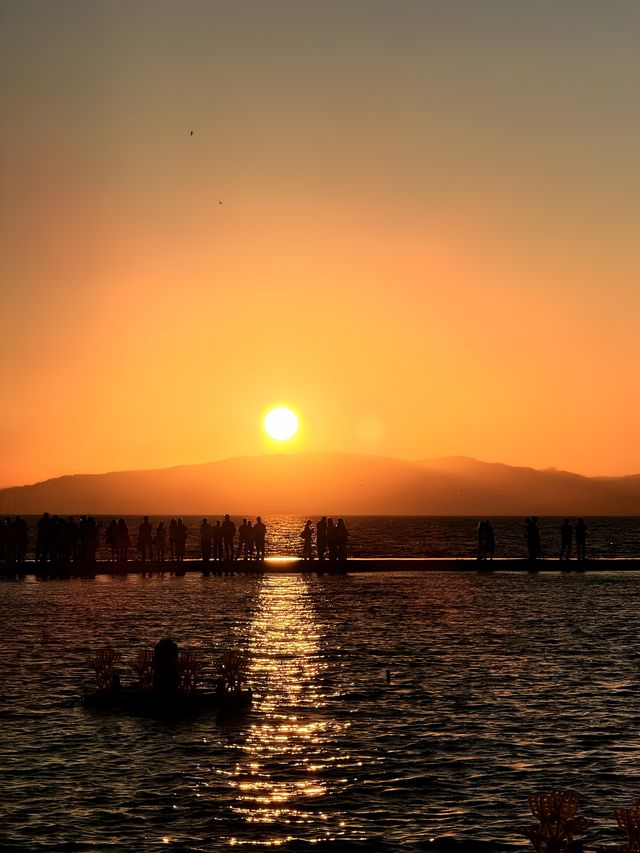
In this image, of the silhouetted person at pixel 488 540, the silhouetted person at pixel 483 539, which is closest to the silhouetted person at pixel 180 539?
the silhouetted person at pixel 483 539

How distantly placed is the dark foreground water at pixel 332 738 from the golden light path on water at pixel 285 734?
0.05 m

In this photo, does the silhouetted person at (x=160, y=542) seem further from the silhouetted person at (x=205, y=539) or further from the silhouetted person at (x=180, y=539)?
the silhouetted person at (x=205, y=539)

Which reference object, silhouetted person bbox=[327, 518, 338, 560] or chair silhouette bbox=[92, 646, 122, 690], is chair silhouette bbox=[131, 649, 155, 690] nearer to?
chair silhouette bbox=[92, 646, 122, 690]

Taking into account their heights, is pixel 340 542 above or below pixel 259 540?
below

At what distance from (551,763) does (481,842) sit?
4042 millimetres

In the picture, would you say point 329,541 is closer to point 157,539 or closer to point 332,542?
point 332,542

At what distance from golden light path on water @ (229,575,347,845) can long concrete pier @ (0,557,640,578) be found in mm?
21392

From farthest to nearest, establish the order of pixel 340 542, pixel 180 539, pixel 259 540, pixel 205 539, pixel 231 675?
pixel 340 542
pixel 259 540
pixel 180 539
pixel 205 539
pixel 231 675

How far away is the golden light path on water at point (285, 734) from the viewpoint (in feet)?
49.6

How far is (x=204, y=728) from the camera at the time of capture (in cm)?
2008

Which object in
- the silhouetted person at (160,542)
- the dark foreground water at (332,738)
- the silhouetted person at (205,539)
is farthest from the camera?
the silhouetted person at (160,542)

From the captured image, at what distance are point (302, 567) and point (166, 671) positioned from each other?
34502mm

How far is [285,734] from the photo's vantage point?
63.4 ft

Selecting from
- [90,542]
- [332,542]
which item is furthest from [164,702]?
[332,542]
